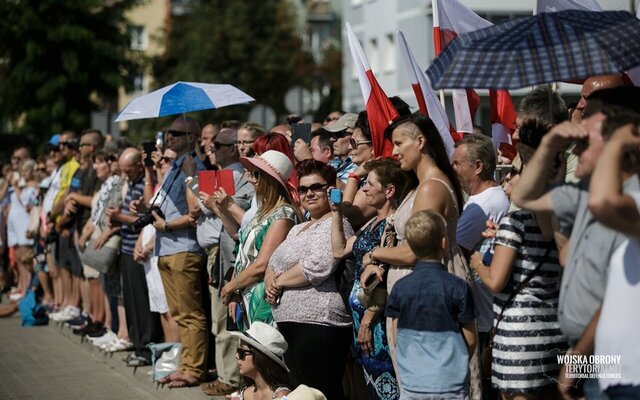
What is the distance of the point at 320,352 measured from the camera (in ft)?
23.2

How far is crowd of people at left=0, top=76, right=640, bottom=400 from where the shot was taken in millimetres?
4508

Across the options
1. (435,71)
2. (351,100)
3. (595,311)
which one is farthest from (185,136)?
(351,100)

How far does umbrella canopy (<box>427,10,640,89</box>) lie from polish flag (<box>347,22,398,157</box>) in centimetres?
257

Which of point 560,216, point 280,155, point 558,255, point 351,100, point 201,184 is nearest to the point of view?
point 560,216

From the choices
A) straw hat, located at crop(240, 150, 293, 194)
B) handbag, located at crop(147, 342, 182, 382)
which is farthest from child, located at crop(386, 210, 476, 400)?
handbag, located at crop(147, 342, 182, 382)

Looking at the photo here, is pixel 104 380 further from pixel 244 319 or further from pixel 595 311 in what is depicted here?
pixel 595 311

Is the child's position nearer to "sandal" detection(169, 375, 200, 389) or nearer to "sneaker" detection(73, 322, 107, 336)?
"sandal" detection(169, 375, 200, 389)

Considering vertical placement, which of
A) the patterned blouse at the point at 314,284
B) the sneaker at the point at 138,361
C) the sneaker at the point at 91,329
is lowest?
the sneaker at the point at 91,329

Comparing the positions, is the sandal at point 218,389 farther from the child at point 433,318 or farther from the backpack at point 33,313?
the backpack at point 33,313

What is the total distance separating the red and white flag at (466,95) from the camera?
809 centimetres

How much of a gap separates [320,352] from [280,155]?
156 cm

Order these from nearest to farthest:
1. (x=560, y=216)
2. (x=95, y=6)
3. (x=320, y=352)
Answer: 1. (x=560, y=216)
2. (x=320, y=352)
3. (x=95, y=6)

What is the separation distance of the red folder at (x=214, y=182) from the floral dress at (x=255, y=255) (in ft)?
1.72

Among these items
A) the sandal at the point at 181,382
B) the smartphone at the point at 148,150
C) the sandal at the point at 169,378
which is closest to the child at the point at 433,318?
the sandal at the point at 181,382
